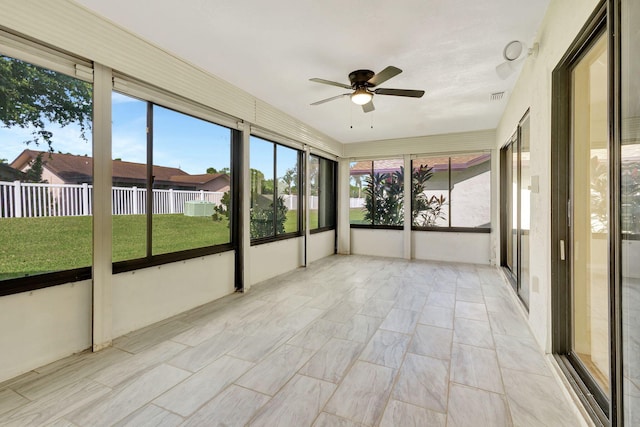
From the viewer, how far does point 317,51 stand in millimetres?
2910

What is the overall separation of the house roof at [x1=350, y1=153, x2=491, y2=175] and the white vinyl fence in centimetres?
496

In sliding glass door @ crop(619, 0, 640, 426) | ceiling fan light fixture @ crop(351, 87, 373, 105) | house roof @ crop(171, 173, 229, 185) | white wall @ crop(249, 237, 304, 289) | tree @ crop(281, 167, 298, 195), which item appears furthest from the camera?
tree @ crop(281, 167, 298, 195)

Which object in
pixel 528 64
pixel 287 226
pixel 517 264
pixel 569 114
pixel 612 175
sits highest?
pixel 528 64

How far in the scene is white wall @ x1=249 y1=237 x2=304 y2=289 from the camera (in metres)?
4.52

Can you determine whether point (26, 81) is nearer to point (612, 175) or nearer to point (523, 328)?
point (612, 175)

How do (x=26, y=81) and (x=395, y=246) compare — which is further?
(x=395, y=246)

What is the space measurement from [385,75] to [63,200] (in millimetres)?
3139

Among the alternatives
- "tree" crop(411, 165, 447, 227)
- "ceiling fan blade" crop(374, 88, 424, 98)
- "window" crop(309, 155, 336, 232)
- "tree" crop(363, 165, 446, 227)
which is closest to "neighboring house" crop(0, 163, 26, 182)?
"ceiling fan blade" crop(374, 88, 424, 98)

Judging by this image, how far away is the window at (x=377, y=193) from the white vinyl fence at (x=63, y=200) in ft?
15.9

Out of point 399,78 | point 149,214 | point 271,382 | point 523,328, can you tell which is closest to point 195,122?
point 149,214

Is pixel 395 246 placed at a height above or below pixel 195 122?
below

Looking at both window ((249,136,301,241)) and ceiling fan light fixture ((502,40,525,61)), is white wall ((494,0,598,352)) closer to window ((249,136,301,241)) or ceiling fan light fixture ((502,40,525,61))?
ceiling fan light fixture ((502,40,525,61))

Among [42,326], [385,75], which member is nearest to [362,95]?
[385,75]

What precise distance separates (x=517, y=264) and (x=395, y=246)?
2.98m
